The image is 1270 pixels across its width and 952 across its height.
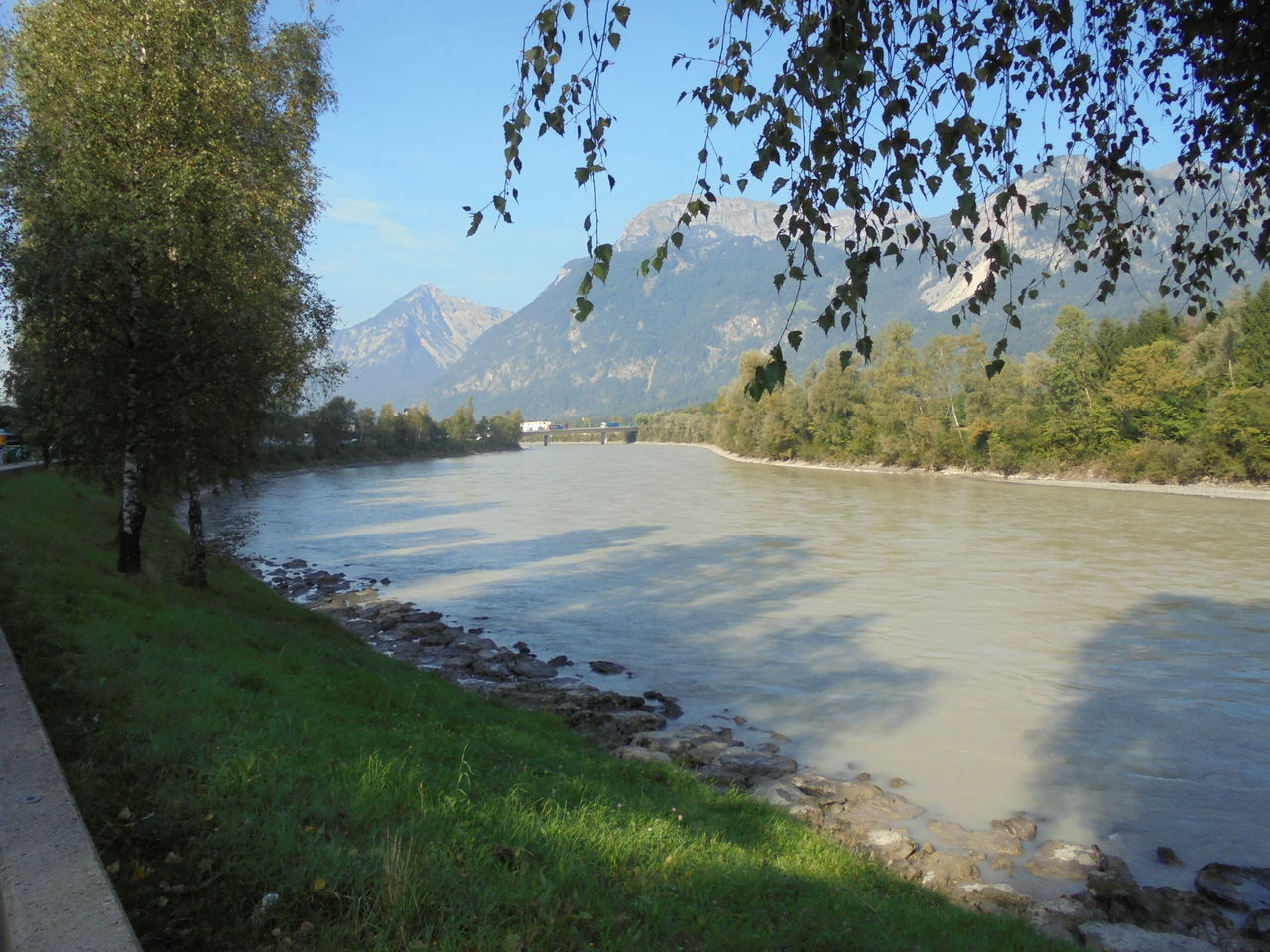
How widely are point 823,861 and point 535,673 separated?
10.1m

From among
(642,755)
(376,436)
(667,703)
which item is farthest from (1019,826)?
(376,436)

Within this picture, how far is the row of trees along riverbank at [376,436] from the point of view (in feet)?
332

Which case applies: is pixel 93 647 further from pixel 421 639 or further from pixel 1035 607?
pixel 1035 607

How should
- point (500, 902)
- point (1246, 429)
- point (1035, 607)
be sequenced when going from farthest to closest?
point (1246, 429)
point (1035, 607)
point (500, 902)

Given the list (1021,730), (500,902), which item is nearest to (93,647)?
(500,902)

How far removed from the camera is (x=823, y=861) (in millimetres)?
7293

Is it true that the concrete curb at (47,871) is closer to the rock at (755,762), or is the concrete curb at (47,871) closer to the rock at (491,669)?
the rock at (755,762)

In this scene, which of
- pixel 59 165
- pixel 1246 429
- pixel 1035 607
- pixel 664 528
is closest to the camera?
pixel 59 165

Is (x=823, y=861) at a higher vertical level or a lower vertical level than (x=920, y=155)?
lower

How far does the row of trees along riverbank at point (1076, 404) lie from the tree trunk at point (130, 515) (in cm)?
3450

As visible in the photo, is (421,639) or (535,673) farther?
(421,639)

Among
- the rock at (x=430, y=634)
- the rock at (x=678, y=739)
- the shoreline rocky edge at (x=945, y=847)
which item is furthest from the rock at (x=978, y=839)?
the rock at (x=430, y=634)

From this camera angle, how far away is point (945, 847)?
967cm

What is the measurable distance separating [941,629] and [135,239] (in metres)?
18.6
